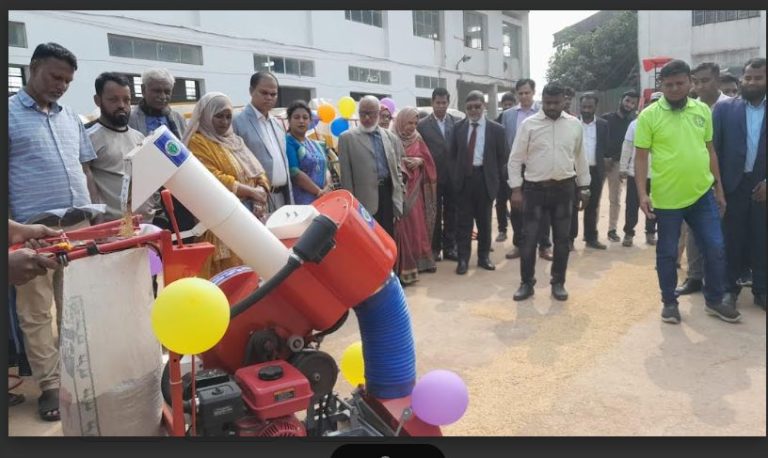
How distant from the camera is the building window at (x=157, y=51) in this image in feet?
11.8

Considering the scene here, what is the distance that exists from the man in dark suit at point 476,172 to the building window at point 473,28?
6.06ft

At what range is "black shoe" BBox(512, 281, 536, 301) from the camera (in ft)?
12.4

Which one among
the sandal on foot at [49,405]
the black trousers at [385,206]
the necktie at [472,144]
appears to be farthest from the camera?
the necktie at [472,144]

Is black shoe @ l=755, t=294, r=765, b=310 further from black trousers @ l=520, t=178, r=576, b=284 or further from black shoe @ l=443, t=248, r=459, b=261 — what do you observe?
black shoe @ l=443, t=248, r=459, b=261

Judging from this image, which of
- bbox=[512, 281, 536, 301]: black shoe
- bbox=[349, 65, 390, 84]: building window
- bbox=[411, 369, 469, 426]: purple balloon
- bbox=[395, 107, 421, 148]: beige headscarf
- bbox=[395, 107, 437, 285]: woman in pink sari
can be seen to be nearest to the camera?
bbox=[411, 369, 469, 426]: purple balloon

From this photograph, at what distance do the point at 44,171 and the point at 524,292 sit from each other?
2994 millimetres

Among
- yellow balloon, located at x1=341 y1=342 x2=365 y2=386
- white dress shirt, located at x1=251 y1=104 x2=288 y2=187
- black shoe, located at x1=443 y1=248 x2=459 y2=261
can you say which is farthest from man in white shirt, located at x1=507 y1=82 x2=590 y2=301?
yellow balloon, located at x1=341 y1=342 x2=365 y2=386

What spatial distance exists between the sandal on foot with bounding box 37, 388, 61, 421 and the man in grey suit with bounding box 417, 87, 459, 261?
11.2ft

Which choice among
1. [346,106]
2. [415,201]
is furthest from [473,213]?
[346,106]

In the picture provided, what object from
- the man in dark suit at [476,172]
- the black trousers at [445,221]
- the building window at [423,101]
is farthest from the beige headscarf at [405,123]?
the building window at [423,101]

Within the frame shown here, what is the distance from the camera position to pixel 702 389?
7.15ft

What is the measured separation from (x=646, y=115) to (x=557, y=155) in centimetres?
66

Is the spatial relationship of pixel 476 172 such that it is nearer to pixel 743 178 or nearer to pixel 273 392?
pixel 743 178

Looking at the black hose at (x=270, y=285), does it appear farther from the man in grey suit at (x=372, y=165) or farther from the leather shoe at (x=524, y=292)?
the leather shoe at (x=524, y=292)
